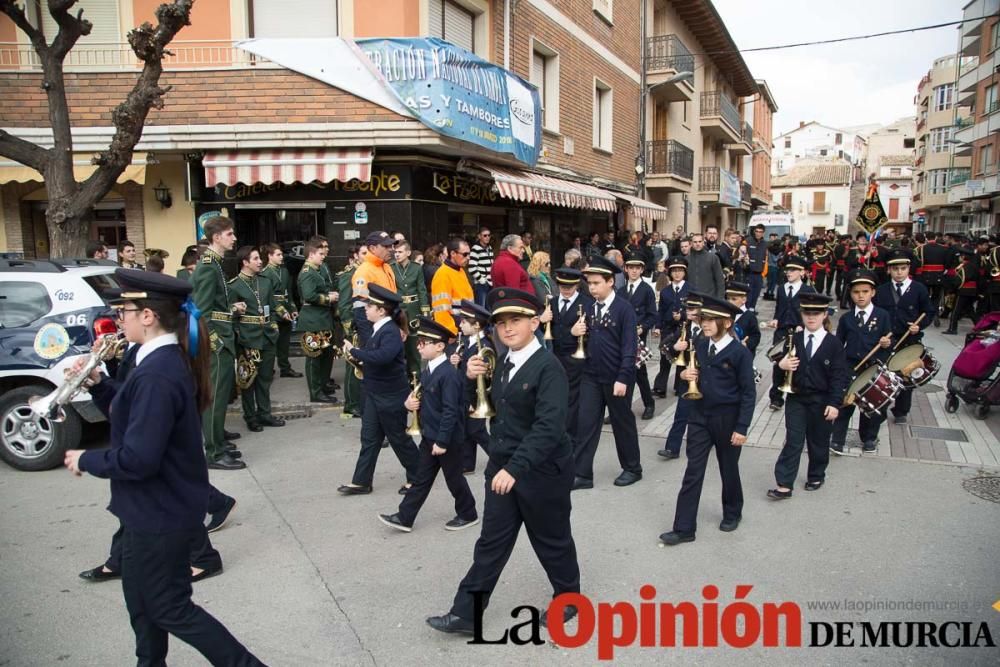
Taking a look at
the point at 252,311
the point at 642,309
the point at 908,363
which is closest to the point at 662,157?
the point at 642,309

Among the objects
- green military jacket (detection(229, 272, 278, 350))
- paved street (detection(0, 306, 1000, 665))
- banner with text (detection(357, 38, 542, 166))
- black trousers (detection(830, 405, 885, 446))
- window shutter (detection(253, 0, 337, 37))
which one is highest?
window shutter (detection(253, 0, 337, 37))

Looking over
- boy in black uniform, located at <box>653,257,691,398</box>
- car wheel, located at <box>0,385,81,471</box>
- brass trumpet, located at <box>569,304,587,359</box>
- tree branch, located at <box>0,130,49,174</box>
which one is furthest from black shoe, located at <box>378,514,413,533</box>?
tree branch, located at <box>0,130,49,174</box>

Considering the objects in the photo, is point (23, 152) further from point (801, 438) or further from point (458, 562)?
point (801, 438)

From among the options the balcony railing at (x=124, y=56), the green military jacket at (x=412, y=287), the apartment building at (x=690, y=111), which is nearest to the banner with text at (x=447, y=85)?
the balcony railing at (x=124, y=56)

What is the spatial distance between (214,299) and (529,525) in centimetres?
443

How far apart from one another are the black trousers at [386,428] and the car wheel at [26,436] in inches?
119

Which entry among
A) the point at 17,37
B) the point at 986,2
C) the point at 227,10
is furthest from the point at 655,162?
the point at 17,37

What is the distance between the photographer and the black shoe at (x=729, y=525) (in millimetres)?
5348

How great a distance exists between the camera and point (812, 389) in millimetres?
5996

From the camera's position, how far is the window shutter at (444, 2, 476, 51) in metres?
12.8

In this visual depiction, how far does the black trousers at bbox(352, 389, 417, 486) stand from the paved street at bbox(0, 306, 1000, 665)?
0.39m

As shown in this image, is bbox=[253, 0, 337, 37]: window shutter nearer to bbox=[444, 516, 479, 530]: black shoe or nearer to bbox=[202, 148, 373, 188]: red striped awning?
bbox=[202, 148, 373, 188]: red striped awning

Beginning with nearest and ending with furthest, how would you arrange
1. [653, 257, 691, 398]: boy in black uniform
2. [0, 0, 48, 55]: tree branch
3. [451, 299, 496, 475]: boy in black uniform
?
[451, 299, 496, 475]: boy in black uniform < [0, 0, 48, 55]: tree branch < [653, 257, 691, 398]: boy in black uniform

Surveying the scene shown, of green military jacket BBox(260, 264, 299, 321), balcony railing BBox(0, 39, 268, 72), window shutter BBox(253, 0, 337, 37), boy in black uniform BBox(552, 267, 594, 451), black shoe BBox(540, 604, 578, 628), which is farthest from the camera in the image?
→ window shutter BBox(253, 0, 337, 37)
